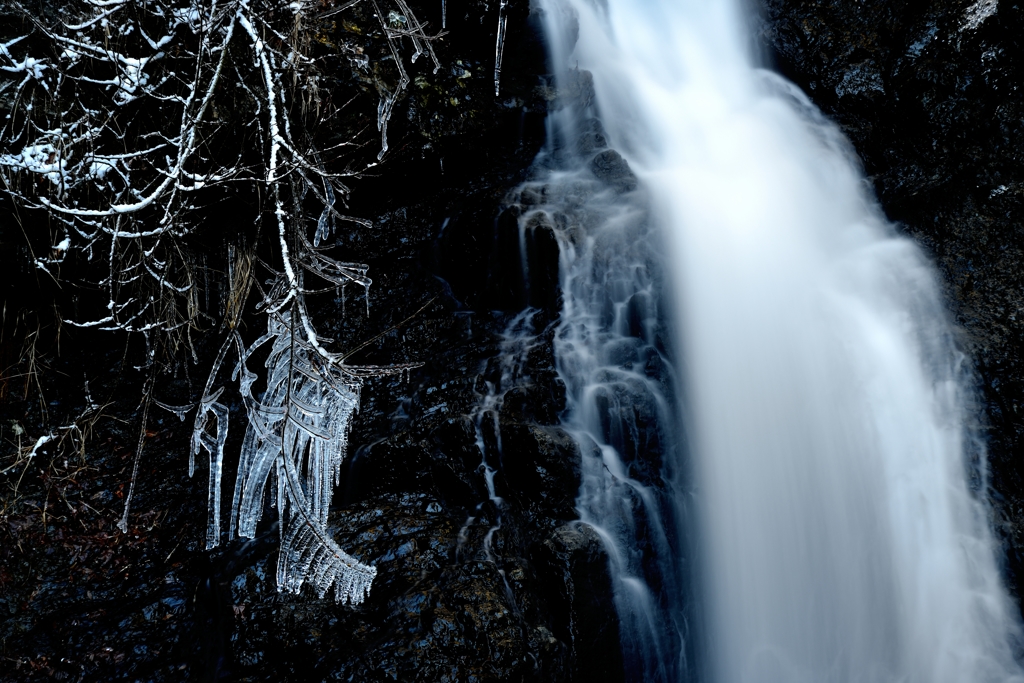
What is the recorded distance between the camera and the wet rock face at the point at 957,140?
441 centimetres

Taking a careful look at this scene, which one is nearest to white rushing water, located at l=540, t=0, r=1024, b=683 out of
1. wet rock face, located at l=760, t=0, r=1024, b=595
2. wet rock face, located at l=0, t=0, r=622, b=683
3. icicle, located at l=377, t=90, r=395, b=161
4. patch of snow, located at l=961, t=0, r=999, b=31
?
wet rock face, located at l=760, t=0, r=1024, b=595

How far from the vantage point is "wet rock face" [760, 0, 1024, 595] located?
14.5 ft

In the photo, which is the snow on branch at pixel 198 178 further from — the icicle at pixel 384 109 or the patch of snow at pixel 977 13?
the patch of snow at pixel 977 13

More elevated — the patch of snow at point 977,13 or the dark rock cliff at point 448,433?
the patch of snow at point 977,13

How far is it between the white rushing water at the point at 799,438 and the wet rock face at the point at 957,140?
17 cm

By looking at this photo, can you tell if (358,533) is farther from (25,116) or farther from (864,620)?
(864,620)

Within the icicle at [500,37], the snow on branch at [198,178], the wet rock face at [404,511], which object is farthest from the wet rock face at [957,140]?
the snow on branch at [198,178]

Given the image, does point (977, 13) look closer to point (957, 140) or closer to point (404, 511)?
point (957, 140)


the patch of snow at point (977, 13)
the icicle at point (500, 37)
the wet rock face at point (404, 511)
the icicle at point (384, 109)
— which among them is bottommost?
the wet rock face at point (404, 511)

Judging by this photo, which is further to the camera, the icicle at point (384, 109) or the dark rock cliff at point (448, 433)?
the icicle at point (384, 109)

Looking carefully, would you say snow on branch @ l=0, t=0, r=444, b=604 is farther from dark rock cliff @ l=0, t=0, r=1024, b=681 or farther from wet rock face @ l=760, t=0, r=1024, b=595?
wet rock face @ l=760, t=0, r=1024, b=595

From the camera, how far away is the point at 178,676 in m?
3.07

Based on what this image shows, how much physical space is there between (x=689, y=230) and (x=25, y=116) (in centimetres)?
424

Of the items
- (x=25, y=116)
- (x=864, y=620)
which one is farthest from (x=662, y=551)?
(x=25, y=116)
